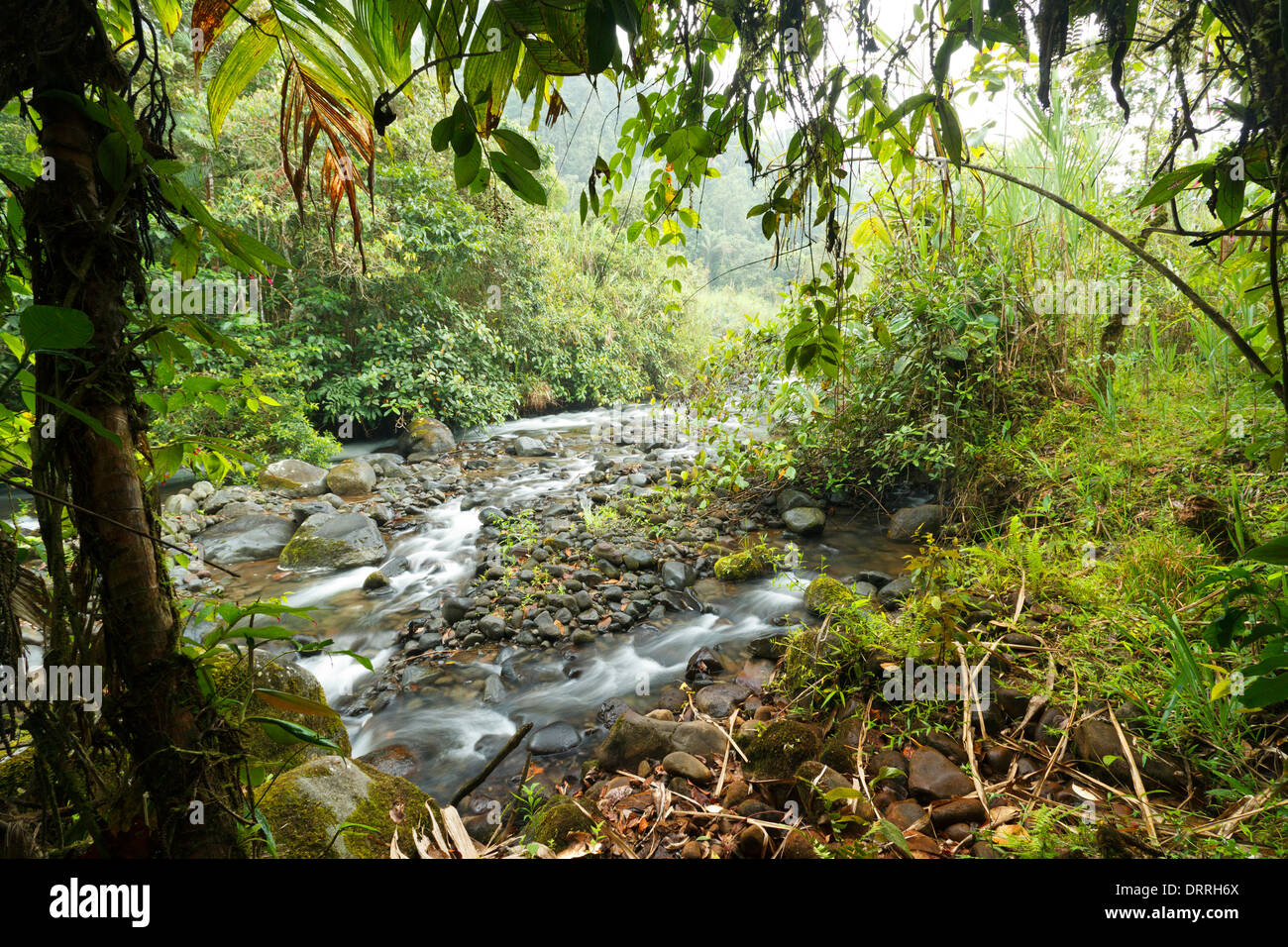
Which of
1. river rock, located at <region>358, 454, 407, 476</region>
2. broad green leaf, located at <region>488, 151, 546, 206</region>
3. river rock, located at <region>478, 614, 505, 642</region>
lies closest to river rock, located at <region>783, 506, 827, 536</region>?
river rock, located at <region>478, 614, 505, 642</region>

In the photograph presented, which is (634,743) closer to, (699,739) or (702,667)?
(699,739)

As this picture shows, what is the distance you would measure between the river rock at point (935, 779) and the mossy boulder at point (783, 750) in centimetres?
33

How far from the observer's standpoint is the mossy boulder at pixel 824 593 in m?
3.53

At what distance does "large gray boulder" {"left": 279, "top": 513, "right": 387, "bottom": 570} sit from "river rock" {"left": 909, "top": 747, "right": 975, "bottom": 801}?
5.38m

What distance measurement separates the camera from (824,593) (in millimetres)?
3828

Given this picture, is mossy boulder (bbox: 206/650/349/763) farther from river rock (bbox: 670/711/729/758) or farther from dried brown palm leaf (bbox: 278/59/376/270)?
dried brown palm leaf (bbox: 278/59/376/270)

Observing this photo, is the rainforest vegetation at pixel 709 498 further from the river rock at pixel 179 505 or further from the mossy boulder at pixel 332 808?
the river rock at pixel 179 505

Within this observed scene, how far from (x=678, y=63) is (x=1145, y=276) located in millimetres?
4593

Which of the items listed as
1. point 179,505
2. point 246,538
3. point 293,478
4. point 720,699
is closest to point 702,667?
point 720,699

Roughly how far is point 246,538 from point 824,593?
584 centimetres

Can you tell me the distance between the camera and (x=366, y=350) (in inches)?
400

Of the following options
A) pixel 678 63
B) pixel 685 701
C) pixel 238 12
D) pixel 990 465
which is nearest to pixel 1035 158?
pixel 990 465
